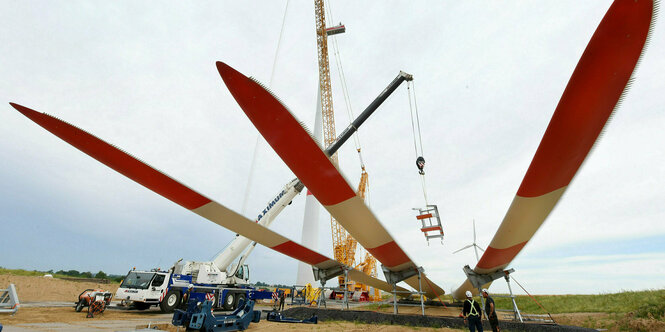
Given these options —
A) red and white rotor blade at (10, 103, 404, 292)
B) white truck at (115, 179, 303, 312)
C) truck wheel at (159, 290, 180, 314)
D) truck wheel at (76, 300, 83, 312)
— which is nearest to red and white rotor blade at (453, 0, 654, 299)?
red and white rotor blade at (10, 103, 404, 292)

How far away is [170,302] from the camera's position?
11.3m

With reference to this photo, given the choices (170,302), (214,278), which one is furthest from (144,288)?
(214,278)

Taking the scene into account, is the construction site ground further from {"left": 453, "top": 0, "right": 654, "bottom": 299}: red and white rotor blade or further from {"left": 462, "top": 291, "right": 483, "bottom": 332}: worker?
{"left": 453, "top": 0, "right": 654, "bottom": 299}: red and white rotor blade

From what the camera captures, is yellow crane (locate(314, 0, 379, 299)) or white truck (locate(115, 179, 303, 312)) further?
yellow crane (locate(314, 0, 379, 299))

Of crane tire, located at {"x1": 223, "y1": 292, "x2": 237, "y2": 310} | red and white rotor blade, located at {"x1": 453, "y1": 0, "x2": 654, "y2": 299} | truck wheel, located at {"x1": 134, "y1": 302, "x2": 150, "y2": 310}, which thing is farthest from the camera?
crane tire, located at {"x1": 223, "y1": 292, "x2": 237, "y2": 310}

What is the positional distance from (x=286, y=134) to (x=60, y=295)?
20954mm

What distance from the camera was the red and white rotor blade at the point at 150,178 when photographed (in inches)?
175


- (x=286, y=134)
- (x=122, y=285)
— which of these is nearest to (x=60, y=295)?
(x=122, y=285)

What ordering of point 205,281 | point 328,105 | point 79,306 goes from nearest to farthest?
1. point 79,306
2. point 205,281
3. point 328,105

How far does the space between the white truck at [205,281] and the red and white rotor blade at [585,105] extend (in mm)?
10324

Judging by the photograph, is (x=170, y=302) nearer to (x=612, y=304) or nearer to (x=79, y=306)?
(x=79, y=306)

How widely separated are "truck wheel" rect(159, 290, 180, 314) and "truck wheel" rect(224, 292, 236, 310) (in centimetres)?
197

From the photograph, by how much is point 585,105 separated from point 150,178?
6.30m

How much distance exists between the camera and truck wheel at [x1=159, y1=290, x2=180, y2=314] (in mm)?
11102
